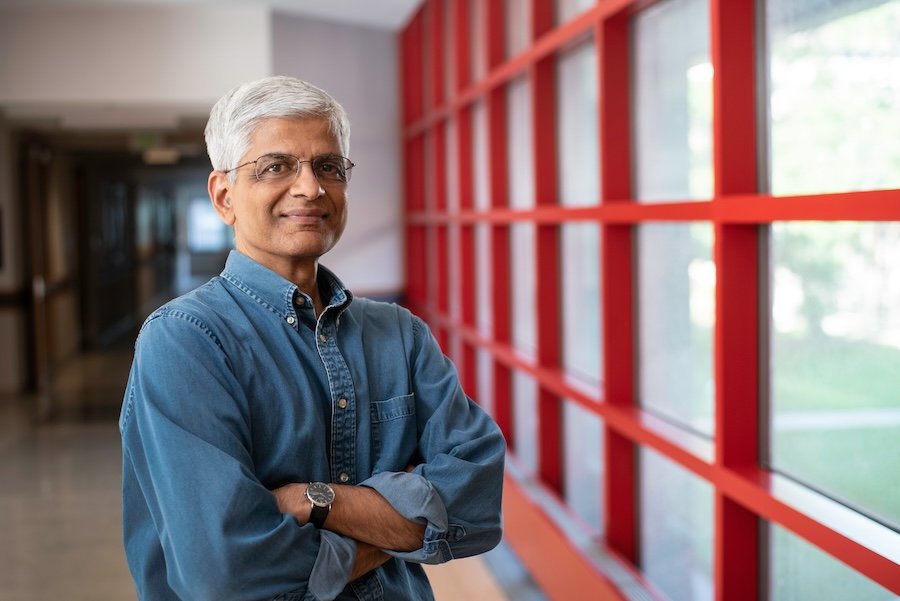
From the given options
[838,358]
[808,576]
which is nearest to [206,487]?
[838,358]

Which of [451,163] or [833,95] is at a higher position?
[451,163]

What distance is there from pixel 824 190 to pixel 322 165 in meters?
1.24

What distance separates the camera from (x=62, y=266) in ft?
36.8

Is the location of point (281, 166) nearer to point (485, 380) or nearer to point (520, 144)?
point (520, 144)

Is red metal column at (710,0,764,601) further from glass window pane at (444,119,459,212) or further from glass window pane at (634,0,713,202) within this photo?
glass window pane at (444,119,459,212)

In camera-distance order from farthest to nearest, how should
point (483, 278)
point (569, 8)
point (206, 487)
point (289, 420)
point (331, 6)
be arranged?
1. point (331, 6)
2. point (483, 278)
3. point (569, 8)
4. point (289, 420)
5. point (206, 487)

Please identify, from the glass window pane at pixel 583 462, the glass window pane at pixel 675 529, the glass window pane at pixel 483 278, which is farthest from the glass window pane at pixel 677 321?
the glass window pane at pixel 483 278

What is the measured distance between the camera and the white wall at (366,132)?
24.5 ft

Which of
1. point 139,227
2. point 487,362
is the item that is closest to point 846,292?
point 487,362

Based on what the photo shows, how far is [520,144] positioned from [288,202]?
3.29 metres

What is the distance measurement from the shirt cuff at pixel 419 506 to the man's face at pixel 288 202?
1.16ft

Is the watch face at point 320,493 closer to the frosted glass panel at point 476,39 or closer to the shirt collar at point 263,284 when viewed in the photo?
the shirt collar at point 263,284

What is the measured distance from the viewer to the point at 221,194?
5.18ft

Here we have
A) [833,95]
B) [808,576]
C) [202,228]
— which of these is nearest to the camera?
[833,95]
